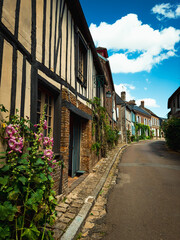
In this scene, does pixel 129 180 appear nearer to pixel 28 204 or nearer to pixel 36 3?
pixel 28 204

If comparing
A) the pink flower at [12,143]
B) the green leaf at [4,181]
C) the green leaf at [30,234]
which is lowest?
the green leaf at [30,234]

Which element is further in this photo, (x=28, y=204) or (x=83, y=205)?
(x=83, y=205)

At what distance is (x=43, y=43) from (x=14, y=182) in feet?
8.89

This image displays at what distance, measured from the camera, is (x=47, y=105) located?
360 centimetres

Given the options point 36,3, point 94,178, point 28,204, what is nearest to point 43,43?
point 36,3

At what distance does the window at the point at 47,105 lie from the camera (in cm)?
333

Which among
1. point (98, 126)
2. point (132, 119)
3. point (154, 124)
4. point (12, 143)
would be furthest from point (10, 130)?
point (154, 124)

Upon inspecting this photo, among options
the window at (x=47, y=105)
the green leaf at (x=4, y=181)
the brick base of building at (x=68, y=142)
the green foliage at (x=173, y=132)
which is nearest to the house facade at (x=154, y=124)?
the green foliage at (x=173, y=132)

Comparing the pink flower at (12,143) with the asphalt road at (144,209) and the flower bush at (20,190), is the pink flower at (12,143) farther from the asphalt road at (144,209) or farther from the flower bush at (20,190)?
the asphalt road at (144,209)

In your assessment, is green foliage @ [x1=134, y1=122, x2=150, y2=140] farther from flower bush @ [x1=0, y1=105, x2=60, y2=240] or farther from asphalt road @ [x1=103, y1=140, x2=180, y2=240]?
flower bush @ [x1=0, y1=105, x2=60, y2=240]

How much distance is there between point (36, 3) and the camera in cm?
291

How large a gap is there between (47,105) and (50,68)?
2.78 feet

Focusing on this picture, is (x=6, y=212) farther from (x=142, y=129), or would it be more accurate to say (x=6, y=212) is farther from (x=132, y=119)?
(x=142, y=129)

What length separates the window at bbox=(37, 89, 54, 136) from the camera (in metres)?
3.33
